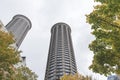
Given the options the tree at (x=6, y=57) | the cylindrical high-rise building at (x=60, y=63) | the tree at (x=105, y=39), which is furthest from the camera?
the cylindrical high-rise building at (x=60, y=63)

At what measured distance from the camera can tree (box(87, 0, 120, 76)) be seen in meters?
12.7

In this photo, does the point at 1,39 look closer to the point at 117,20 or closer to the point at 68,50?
the point at 117,20

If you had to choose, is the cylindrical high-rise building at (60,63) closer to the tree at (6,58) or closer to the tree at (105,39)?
the tree at (6,58)

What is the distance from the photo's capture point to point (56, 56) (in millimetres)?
180000

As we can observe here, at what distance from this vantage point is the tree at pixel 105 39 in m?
12.7

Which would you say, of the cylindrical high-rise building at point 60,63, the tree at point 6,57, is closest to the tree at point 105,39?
the tree at point 6,57

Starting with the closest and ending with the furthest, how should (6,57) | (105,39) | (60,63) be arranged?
(105,39), (6,57), (60,63)

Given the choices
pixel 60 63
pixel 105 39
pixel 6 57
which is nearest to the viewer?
pixel 105 39

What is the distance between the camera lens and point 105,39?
13273 millimetres

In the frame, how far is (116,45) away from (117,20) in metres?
1.33

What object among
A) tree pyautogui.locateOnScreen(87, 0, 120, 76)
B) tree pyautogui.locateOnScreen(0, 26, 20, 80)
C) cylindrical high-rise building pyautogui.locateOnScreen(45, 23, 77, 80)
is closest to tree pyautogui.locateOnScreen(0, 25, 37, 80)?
tree pyautogui.locateOnScreen(0, 26, 20, 80)

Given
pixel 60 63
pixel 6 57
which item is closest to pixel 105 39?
pixel 6 57

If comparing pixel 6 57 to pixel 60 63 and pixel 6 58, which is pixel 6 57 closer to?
pixel 6 58

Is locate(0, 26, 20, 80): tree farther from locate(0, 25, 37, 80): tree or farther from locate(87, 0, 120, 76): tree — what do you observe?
locate(87, 0, 120, 76): tree
